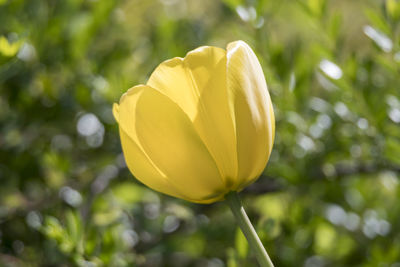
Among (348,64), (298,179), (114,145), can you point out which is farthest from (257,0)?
(114,145)

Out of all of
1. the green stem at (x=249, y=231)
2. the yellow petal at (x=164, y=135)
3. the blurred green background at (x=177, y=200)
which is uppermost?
the yellow petal at (x=164, y=135)

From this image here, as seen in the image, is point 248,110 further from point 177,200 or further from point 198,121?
point 177,200

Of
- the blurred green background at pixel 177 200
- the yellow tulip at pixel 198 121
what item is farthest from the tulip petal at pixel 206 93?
the blurred green background at pixel 177 200

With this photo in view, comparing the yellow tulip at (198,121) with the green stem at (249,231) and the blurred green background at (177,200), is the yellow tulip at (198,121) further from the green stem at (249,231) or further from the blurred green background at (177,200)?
the blurred green background at (177,200)

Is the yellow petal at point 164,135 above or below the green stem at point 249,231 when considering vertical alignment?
above

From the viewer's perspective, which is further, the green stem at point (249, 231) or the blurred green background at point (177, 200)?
the blurred green background at point (177, 200)

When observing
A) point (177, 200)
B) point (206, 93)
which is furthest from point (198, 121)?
point (177, 200)

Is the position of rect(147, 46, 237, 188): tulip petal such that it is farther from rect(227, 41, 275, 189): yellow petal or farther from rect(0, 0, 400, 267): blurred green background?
rect(0, 0, 400, 267): blurred green background

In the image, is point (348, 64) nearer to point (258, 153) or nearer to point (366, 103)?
point (366, 103)
